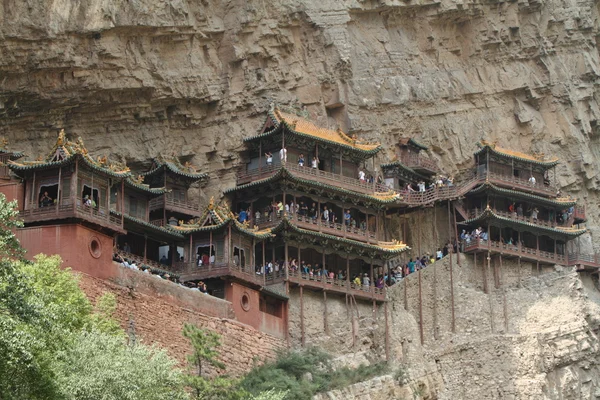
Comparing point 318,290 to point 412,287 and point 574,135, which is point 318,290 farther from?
point 574,135

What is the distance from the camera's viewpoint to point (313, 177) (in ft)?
184

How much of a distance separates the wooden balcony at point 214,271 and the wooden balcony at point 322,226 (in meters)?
4.39

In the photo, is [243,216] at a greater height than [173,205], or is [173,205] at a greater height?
[173,205]

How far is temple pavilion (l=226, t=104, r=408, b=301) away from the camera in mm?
53875

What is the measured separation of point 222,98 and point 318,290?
11.3 m

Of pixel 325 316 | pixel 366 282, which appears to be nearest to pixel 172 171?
pixel 325 316

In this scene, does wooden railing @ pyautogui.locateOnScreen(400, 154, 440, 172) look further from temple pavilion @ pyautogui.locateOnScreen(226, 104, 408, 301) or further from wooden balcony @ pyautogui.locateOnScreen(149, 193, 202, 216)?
wooden balcony @ pyautogui.locateOnScreen(149, 193, 202, 216)

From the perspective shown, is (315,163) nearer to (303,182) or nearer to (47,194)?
(303,182)

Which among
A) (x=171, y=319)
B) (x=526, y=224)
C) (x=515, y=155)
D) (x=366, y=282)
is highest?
(x=515, y=155)

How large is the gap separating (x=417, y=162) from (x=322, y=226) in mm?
9447

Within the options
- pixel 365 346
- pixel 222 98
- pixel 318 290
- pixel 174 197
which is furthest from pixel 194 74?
pixel 365 346

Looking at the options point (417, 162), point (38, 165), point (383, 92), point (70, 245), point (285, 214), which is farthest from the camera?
point (383, 92)

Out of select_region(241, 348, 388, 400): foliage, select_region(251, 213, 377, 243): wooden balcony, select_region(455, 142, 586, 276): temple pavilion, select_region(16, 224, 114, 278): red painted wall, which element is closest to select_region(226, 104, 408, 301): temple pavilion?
select_region(251, 213, 377, 243): wooden balcony

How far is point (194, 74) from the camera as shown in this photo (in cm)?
5841
